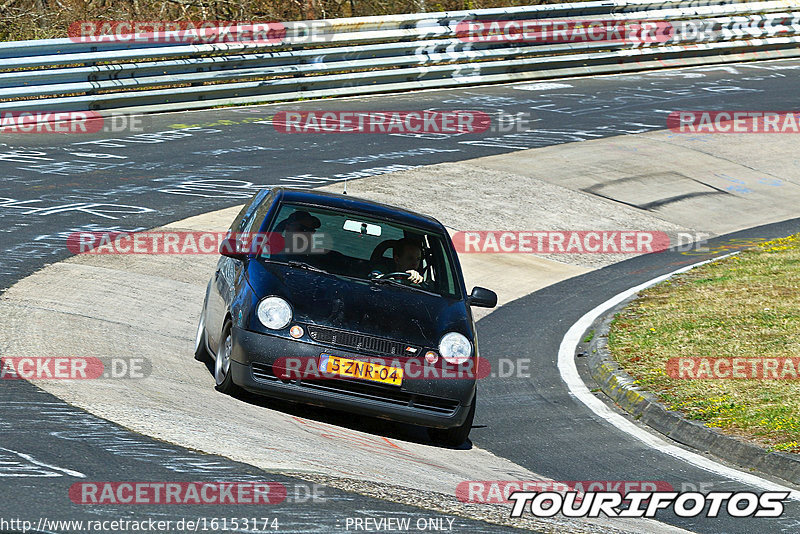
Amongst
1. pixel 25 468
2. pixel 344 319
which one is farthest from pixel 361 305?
pixel 25 468

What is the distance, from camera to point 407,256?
901 cm

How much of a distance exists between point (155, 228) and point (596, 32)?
15182 millimetres

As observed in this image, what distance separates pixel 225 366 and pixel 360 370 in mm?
1038

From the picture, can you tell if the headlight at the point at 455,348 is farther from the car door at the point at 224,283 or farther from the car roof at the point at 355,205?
the car door at the point at 224,283

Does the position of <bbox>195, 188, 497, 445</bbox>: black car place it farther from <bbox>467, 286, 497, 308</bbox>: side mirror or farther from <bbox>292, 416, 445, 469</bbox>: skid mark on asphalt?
<bbox>292, 416, 445, 469</bbox>: skid mark on asphalt

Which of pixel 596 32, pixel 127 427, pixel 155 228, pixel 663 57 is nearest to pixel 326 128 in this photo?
pixel 155 228

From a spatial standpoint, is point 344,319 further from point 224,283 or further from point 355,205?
point 355,205

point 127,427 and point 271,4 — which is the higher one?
point 271,4

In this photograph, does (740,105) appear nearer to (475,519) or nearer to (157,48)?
(157,48)

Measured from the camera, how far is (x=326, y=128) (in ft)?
66.2

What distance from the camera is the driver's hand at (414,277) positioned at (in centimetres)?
880

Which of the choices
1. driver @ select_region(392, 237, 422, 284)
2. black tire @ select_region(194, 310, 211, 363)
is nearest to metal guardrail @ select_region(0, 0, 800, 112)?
black tire @ select_region(194, 310, 211, 363)

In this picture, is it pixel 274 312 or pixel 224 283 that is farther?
pixel 224 283

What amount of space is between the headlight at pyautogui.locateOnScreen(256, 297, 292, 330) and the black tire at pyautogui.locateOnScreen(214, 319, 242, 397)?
33 centimetres
